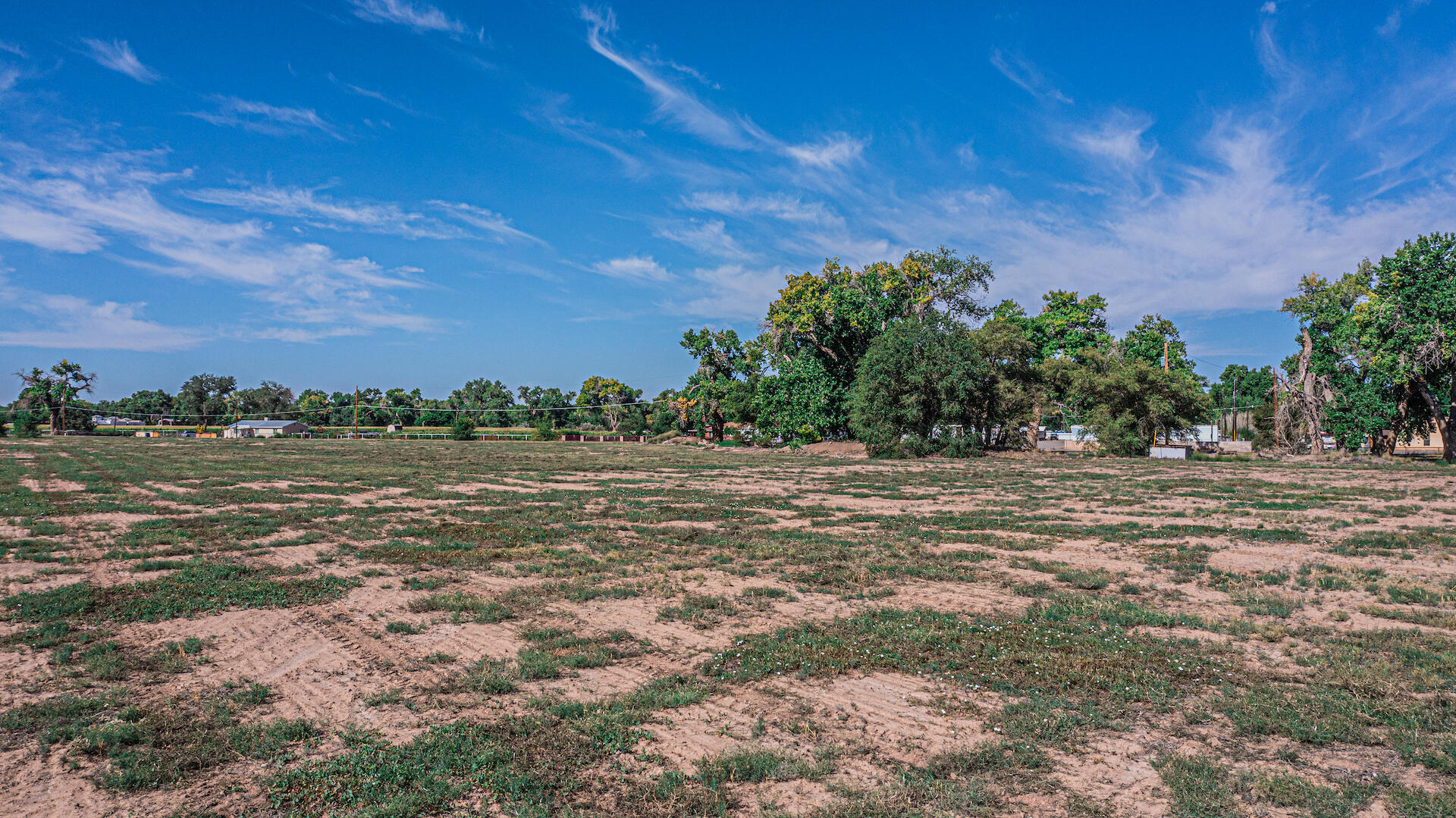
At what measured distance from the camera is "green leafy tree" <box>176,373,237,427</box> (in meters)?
143

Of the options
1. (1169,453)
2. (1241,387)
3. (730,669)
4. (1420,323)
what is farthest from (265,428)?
(1241,387)

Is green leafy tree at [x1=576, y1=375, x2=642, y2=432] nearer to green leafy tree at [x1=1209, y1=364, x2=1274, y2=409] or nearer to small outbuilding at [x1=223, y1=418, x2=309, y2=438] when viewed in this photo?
small outbuilding at [x1=223, y1=418, x2=309, y2=438]

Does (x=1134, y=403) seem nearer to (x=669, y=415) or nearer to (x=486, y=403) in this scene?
(x=669, y=415)

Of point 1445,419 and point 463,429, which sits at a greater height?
point 1445,419

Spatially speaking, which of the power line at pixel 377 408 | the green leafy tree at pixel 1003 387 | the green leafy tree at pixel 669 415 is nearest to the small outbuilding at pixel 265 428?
the power line at pixel 377 408

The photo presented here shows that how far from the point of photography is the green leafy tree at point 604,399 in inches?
4811

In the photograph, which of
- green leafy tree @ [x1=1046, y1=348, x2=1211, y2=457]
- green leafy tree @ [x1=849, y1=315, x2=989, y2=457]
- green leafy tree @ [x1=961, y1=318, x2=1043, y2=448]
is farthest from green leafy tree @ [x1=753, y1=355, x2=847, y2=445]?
green leafy tree @ [x1=1046, y1=348, x2=1211, y2=457]

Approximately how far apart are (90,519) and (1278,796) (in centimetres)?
2044

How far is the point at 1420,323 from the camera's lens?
3375 centimetres

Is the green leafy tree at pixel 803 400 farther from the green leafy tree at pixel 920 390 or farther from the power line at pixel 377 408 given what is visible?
the power line at pixel 377 408

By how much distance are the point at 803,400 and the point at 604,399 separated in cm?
7772

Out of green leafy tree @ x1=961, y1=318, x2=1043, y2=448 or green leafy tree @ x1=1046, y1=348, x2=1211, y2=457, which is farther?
green leafy tree @ x1=961, y1=318, x2=1043, y2=448

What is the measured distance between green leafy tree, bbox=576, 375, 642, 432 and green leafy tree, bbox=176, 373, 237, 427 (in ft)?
266

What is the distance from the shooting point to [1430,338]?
33.2 m
